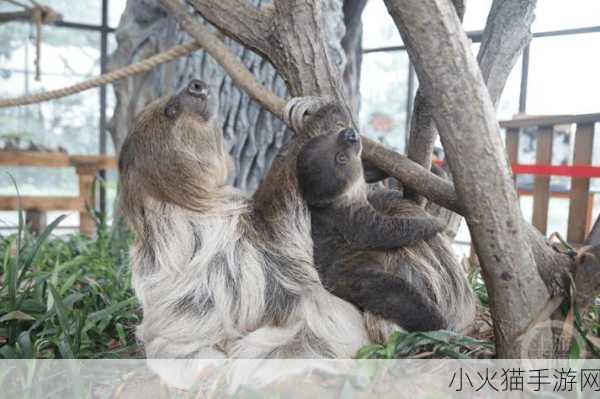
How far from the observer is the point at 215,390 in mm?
2072

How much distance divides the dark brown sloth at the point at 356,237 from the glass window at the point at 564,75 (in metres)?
5.52

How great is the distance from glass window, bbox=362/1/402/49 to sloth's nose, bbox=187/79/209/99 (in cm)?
856

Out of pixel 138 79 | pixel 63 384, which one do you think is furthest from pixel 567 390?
pixel 138 79

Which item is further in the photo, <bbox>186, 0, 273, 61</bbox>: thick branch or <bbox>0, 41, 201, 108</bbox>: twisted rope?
<bbox>0, 41, 201, 108</bbox>: twisted rope

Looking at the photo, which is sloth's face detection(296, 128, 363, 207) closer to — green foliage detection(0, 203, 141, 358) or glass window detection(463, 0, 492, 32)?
green foliage detection(0, 203, 141, 358)

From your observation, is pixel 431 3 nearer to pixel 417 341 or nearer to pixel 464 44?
pixel 464 44

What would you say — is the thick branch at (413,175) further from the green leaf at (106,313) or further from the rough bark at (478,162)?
the green leaf at (106,313)

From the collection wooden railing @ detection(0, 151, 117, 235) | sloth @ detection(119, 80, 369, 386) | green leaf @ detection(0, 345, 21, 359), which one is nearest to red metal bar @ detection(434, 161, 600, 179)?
sloth @ detection(119, 80, 369, 386)

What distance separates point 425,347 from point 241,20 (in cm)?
192

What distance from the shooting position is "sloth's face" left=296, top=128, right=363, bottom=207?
2232mm

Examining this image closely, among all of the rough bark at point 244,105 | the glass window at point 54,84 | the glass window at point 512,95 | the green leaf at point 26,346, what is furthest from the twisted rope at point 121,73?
the glass window at point 54,84

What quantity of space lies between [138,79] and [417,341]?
16.8 feet

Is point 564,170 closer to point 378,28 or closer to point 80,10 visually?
point 378,28

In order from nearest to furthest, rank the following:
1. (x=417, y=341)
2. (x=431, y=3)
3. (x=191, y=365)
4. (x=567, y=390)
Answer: (x=431, y=3) < (x=567, y=390) < (x=417, y=341) < (x=191, y=365)
